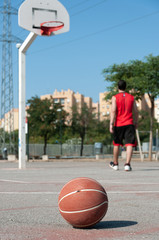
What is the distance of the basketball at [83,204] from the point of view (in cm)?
390

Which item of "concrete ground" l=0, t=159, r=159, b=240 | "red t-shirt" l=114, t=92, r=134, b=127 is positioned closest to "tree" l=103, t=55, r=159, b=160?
"red t-shirt" l=114, t=92, r=134, b=127

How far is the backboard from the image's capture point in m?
15.6

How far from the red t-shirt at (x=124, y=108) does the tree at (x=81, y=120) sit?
1855 inches

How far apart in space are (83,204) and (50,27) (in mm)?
12709

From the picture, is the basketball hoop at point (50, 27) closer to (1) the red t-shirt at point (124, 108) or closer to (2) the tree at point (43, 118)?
(1) the red t-shirt at point (124, 108)

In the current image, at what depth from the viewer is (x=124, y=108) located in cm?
1110

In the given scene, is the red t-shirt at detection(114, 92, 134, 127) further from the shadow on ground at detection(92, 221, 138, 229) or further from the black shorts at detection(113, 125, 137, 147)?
the shadow on ground at detection(92, 221, 138, 229)

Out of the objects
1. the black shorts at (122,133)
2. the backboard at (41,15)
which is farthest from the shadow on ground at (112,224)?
the backboard at (41,15)

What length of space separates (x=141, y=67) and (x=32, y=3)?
1771cm

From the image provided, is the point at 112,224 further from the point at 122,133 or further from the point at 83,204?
the point at 122,133

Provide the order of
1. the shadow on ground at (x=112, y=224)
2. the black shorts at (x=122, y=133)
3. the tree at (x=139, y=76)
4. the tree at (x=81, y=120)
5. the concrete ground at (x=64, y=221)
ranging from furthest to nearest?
the tree at (x=81, y=120) → the tree at (x=139, y=76) → the black shorts at (x=122, y=133) → the shadow on ground at (x=112, y=224) → the concrete ground at (x=64, y=221)

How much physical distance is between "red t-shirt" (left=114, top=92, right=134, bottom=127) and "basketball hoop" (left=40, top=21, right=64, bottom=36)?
5.66 m

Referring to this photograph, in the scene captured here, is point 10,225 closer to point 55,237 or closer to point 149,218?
point 55,237

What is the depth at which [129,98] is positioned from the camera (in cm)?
1111
